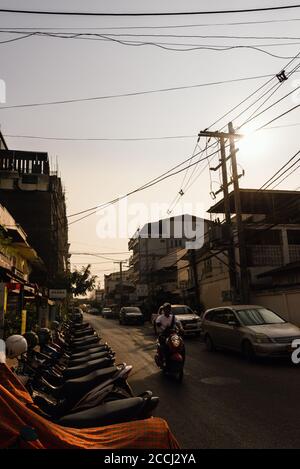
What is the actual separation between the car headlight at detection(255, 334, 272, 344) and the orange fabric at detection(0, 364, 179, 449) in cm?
876

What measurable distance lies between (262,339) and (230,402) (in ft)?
15.1

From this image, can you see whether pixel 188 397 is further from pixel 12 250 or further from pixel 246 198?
pixel 246 198

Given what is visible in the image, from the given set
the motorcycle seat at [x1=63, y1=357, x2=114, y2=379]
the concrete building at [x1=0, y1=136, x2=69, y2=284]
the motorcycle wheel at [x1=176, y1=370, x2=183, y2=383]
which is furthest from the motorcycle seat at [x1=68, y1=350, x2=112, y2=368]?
the concrete building at [x1=0, y1=136, x2=69, y2=284]

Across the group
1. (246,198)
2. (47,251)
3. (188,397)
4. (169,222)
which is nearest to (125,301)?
(169,222)

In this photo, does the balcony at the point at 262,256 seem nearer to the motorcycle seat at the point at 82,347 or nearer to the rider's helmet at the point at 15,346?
the motorcycle seat at the point at 82,347

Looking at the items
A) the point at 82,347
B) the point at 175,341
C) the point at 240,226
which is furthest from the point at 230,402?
the point at 240,226

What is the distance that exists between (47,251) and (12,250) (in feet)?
63.4

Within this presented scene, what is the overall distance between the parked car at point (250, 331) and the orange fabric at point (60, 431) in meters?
8.80

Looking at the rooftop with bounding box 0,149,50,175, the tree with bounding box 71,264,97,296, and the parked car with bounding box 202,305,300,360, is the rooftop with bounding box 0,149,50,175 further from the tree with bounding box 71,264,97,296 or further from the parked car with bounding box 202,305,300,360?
the parked car with bounding box 202,305,300,360

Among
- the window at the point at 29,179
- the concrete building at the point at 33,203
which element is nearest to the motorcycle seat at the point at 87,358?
the concrete building at the point at 33,203

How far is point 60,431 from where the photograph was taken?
282 cm

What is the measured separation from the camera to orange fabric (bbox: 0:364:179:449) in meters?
2.63

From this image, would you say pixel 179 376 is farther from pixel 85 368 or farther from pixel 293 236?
pixel 293 236
